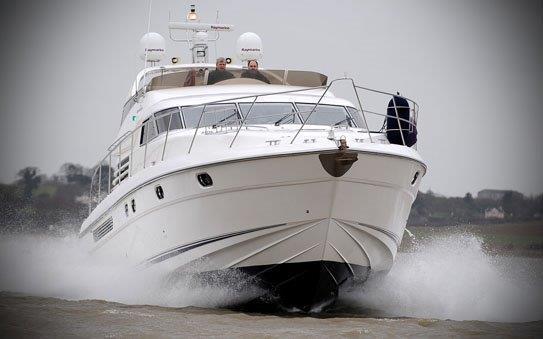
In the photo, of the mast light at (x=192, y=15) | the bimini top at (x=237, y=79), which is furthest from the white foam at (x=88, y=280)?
the mast light at (x=192, y=15)

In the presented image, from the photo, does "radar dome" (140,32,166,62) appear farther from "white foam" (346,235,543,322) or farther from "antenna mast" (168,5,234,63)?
"white foam" (346,235,543,322)

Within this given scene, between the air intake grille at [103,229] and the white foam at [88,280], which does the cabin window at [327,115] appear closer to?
the white foam at [88,280]

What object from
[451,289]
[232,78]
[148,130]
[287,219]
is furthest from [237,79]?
[451,289]

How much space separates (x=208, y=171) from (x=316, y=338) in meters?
3.01

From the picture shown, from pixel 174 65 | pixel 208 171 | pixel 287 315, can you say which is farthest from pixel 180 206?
pixel 174 65

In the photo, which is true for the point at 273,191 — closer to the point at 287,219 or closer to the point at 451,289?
the point at 287,219

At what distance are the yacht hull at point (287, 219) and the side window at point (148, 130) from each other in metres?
1.57

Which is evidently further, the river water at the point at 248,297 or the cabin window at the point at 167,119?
the cabin window at the point at 167,119

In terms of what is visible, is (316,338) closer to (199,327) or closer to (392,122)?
(199,327)

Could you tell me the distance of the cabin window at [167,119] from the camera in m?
13.8

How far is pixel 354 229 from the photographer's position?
12.1 m

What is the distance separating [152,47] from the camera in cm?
1845

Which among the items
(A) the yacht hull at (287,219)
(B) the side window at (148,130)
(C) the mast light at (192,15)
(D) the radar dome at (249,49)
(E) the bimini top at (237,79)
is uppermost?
(C) the mast light at (192,15)

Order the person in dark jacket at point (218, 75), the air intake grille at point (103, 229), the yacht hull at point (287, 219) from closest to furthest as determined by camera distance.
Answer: the yacht hull at point (287, 219) → the air intake grille at point (103, 229) → the person in dark jacket at point (218, 75)
